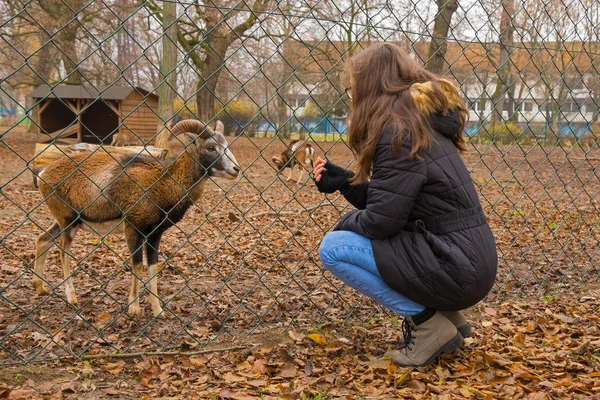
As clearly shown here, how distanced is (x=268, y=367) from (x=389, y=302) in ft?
2.46

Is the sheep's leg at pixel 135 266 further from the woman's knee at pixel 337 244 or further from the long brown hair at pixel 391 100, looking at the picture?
the long brown hair at pixel 391 100

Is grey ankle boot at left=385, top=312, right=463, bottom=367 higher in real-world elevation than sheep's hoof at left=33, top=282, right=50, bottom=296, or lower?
higher

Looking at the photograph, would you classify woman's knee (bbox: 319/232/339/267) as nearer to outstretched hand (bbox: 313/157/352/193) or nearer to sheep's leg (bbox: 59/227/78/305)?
outstretched hand (bbox: 313/157/352/193)

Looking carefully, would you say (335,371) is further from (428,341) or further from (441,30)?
(441,30)

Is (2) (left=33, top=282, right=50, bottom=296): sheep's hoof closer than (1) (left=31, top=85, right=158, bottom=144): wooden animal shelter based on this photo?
Yes

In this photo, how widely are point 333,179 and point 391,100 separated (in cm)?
58

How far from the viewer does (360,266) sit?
3.14m

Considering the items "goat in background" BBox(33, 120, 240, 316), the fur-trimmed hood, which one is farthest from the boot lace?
"goat in background" BBox(33, 120, 240, 316)

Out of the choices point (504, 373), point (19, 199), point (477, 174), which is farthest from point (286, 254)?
point (477, 174)

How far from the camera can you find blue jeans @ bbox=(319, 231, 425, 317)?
3098 mm

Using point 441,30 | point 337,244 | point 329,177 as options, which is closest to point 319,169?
point 329,177

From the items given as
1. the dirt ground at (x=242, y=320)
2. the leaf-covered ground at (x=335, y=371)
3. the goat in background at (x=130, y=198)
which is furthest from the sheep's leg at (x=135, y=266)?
the leaf-covered ground at (x=335, y=371)

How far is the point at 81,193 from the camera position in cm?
453

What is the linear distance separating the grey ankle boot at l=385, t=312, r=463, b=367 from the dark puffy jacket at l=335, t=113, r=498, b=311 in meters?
0.13
